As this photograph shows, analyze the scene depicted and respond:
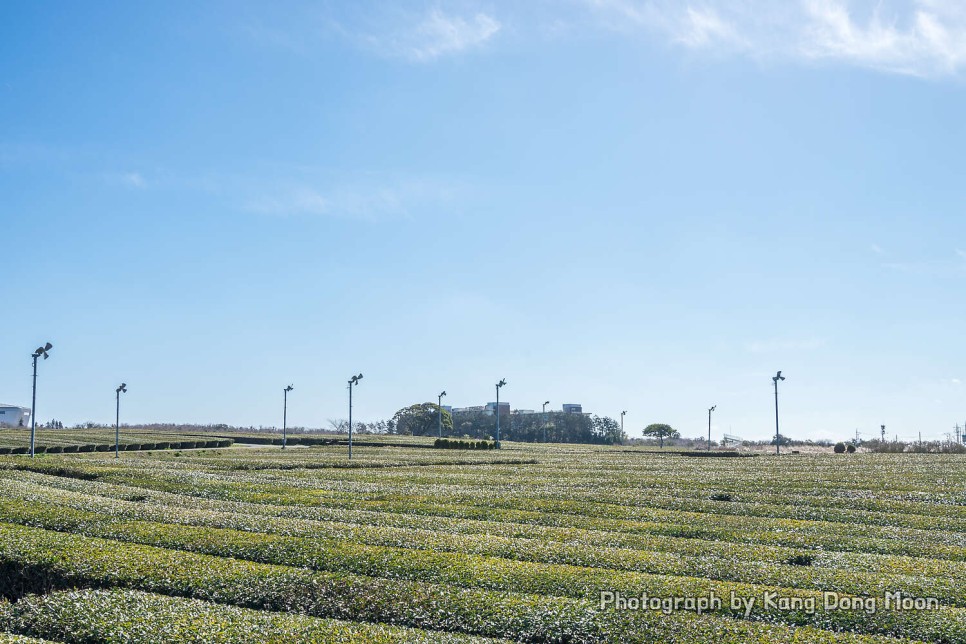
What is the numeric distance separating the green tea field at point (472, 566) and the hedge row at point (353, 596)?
53 mm

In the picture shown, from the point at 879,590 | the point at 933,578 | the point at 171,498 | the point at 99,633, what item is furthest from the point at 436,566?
the point at 171,498

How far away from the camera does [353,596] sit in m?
18.8

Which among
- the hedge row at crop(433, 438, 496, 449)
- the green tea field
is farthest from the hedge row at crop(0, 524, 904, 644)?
the hedge row at crop(433, 438, 496, 449)

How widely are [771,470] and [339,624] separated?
5066 cm

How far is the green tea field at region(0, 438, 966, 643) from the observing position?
16688mm

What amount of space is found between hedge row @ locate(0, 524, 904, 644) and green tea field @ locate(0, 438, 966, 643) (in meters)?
0.05

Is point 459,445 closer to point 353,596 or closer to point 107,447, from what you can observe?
point 107,447

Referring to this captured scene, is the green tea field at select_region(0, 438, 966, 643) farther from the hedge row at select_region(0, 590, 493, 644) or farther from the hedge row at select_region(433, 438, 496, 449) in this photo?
the hedge row at select_region(433, 438, 496, 449)

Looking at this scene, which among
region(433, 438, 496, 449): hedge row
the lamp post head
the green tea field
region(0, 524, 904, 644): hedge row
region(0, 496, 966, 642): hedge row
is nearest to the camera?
region(0, 524, 904, 644): hedge row

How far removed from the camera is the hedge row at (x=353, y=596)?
642 inches

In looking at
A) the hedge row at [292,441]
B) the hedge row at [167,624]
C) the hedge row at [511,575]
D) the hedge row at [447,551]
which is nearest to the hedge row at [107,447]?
the hedge row at [292,441]

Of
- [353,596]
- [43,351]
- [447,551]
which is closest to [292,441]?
[43,351]

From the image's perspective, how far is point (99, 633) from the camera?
16453 millimetres

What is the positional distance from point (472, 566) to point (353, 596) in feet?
12.0
